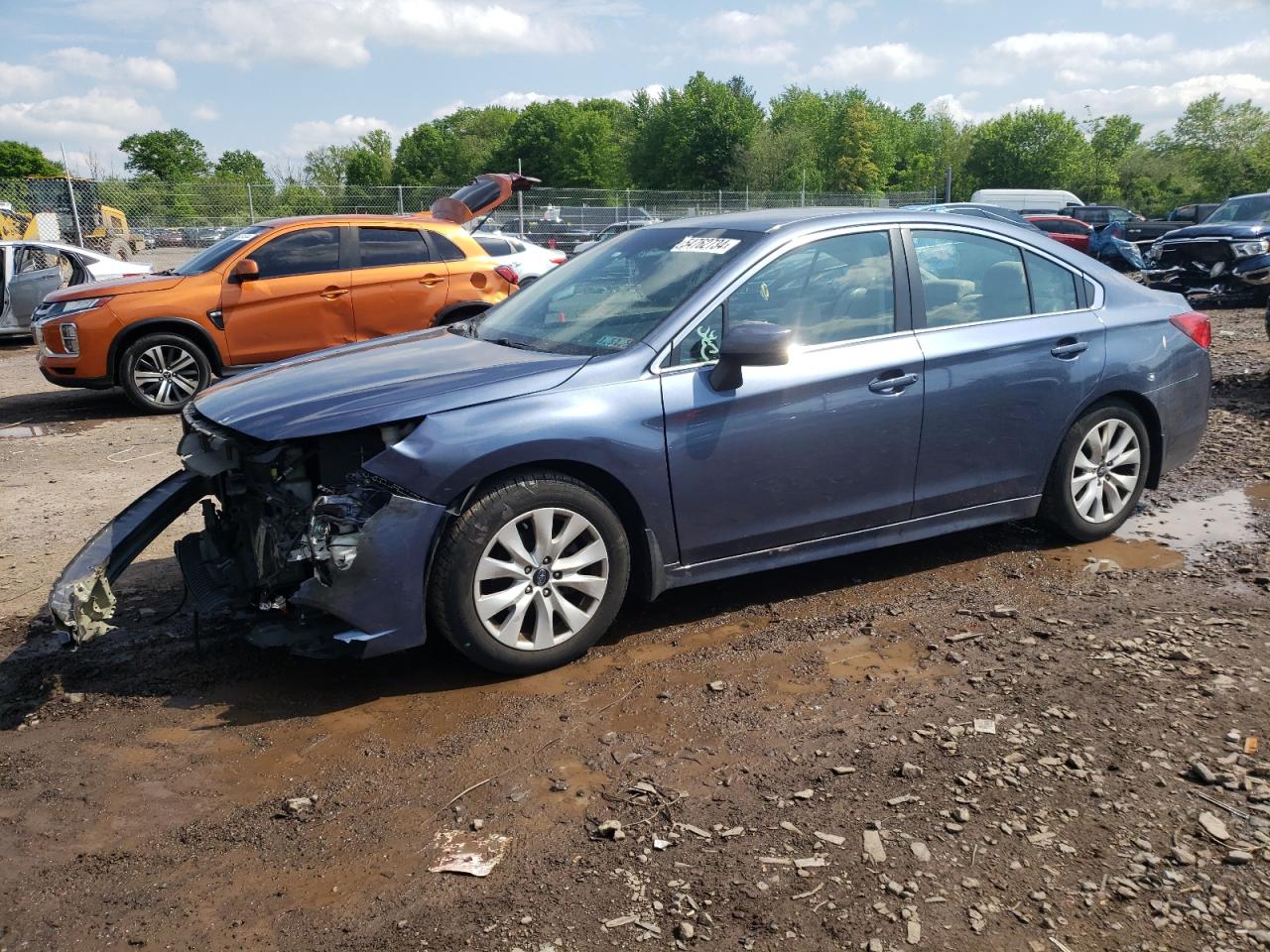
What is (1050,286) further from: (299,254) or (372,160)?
(372,160)

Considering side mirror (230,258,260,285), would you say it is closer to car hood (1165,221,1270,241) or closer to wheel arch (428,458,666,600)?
wheel arch (428,458,666,600)

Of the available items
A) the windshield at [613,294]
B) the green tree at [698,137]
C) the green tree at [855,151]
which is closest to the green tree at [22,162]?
the green tree at [698,137]

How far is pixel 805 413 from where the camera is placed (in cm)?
444

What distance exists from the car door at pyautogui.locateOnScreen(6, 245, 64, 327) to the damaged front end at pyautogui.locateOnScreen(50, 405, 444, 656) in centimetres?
1247

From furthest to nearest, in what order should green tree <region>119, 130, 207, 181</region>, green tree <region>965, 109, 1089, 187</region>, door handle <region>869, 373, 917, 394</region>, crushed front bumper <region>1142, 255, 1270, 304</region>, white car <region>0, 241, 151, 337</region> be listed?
green tree <region>119, 130, 207, 181</region> → green tree <region>965, 109, 1089, 187</region> → crushed front bumper <region>1142, 255, 1270, 304</region> → white car <region>0, 241, 151, 337</region> → door handle <region>869, 373, 917, 394</region>

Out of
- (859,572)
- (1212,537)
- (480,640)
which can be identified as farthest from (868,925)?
(1212,537)

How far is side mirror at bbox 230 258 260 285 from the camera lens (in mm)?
9766

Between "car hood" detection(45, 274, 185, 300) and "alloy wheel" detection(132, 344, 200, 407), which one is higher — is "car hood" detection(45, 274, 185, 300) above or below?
above

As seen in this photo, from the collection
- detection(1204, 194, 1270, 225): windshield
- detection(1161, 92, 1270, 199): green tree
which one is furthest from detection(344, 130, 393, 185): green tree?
detection(1204, 194, 1270, 225): windshield

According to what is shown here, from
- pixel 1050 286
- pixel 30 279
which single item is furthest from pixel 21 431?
pixel 1050 286

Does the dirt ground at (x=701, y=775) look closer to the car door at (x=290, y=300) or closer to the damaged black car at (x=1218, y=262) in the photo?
the car door at (x=290, y=300)

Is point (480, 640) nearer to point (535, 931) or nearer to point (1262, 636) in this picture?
point (535, 931)

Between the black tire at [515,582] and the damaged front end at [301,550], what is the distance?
93 millimetres

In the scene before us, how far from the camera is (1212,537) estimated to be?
5.68 metres
